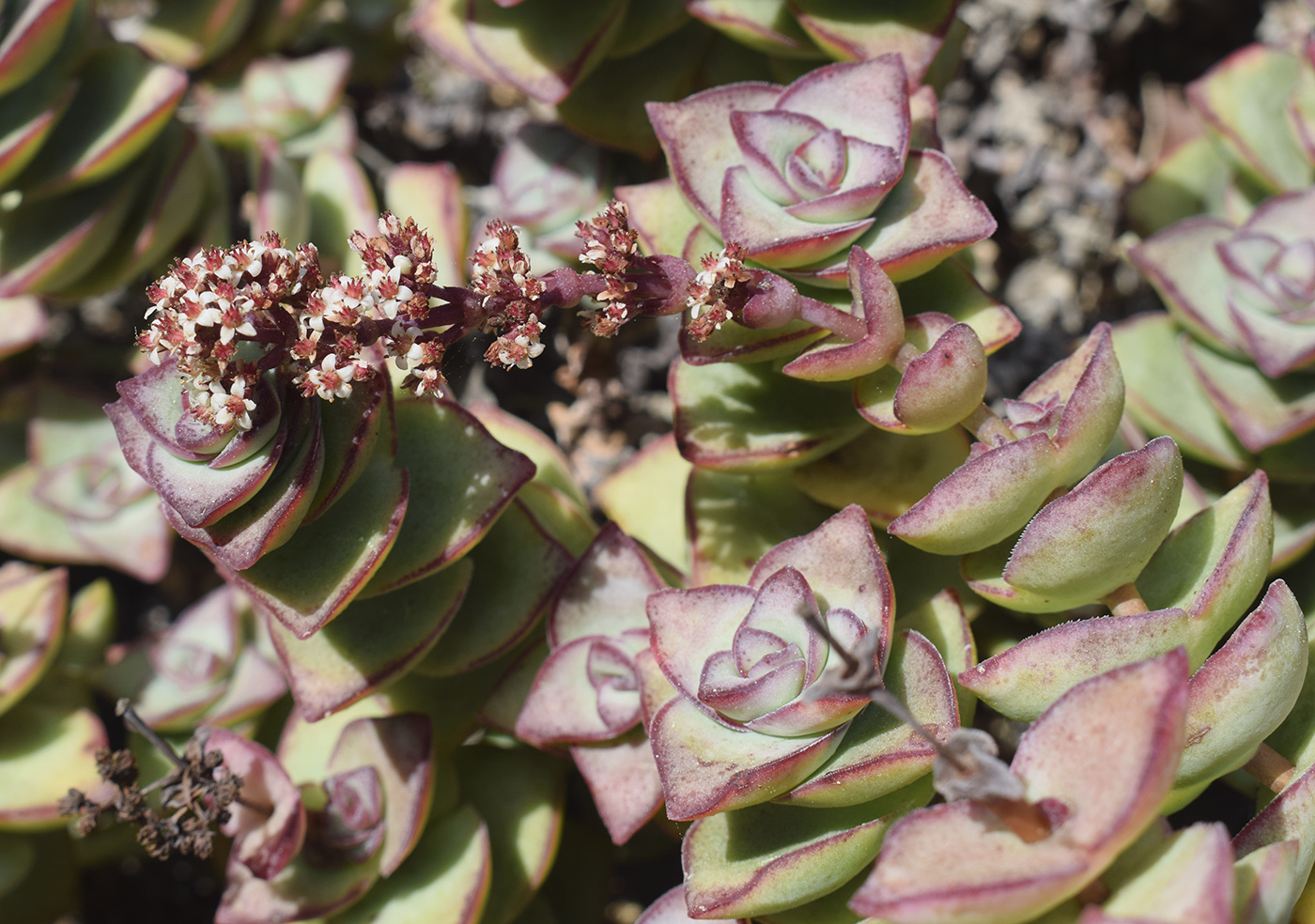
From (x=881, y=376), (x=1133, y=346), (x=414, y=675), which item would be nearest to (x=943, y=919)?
(x=881, y=376)

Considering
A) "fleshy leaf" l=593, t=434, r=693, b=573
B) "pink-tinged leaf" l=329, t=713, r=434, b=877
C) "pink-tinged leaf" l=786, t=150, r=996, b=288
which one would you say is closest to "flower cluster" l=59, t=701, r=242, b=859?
"pink-tinged leaf" l=329, t=713, r=434, b=877

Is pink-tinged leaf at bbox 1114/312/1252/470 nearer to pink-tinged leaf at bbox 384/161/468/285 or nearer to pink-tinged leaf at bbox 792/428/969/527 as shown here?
pink-tinged leaf at bbox 792/428/969/527

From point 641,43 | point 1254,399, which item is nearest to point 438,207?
point 641,43

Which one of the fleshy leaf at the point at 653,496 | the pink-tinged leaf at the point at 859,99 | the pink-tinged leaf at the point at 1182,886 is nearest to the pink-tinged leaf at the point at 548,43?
the pink-tinged leaf at the point at 859,99

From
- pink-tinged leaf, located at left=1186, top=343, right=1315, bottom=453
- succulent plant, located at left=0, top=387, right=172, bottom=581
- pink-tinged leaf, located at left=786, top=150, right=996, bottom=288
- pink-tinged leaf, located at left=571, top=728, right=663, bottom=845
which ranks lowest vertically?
succulent plant, located at left=0, top=387, right=172, bottom=581

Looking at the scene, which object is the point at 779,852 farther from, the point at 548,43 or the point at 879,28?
the point at 548,43

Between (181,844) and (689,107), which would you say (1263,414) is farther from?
(181,844)

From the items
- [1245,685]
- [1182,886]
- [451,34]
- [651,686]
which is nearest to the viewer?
[1182,886]
